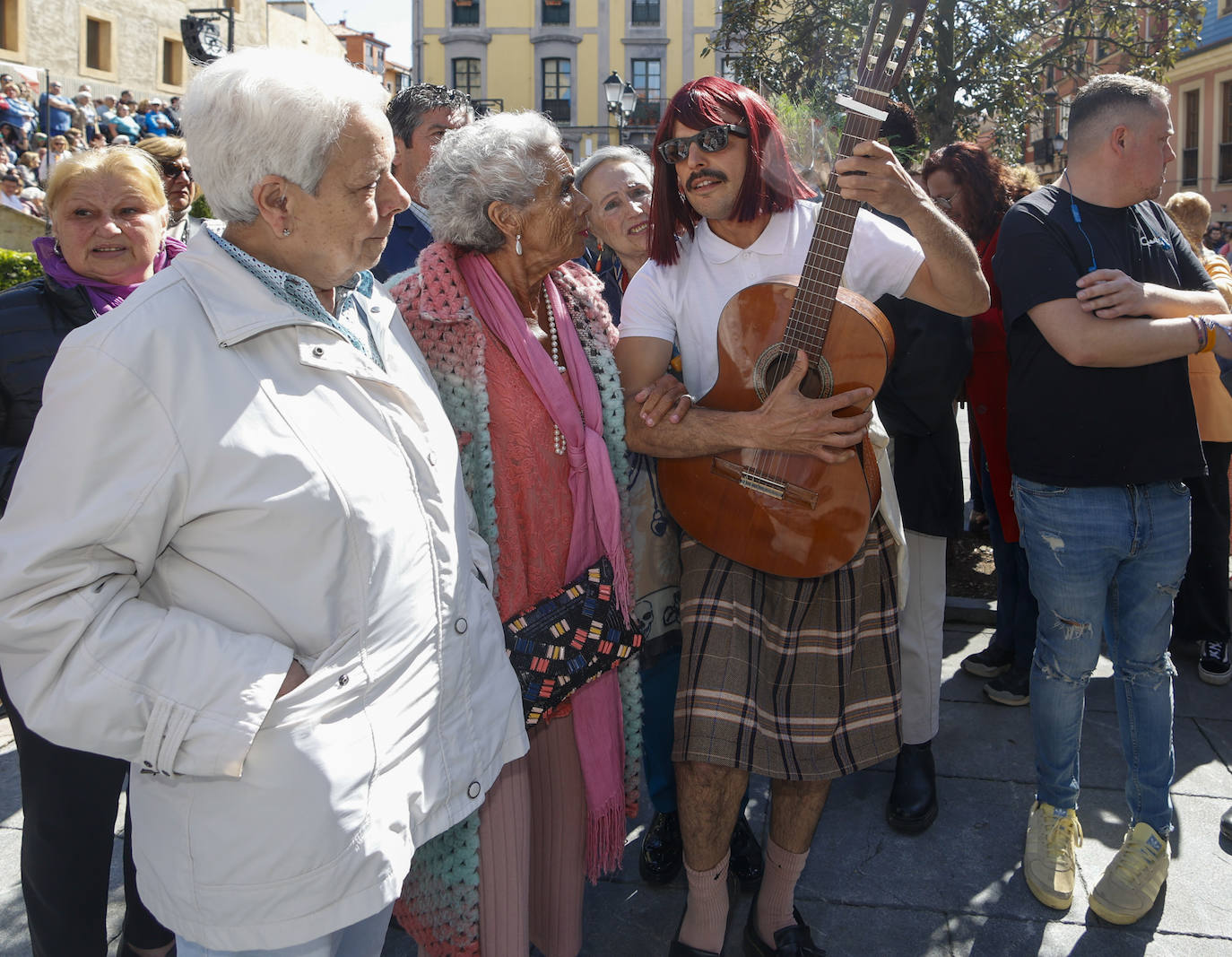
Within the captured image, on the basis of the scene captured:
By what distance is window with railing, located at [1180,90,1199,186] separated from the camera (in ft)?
92.5

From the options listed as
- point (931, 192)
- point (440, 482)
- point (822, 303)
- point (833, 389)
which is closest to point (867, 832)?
point (833, 389)

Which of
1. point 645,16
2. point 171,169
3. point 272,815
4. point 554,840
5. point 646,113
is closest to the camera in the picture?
point 272,815

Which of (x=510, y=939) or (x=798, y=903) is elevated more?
(x=510, y=939)

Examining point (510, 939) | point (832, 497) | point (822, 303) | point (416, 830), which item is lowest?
point (510, 939)

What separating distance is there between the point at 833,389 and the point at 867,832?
1670mm

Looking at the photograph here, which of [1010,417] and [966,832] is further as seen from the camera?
[966,832]

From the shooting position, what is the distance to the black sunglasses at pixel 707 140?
7.69 ft

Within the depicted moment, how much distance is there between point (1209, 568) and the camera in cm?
411

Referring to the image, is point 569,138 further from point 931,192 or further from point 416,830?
point 416,830

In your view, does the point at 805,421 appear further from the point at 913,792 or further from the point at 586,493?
the point at 913,792

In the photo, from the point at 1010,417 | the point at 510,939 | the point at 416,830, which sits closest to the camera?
the point at 416,830

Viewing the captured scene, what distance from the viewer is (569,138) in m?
38.6

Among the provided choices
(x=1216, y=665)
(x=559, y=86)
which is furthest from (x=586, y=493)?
(x=559, y=86)

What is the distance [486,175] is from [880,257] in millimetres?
999
